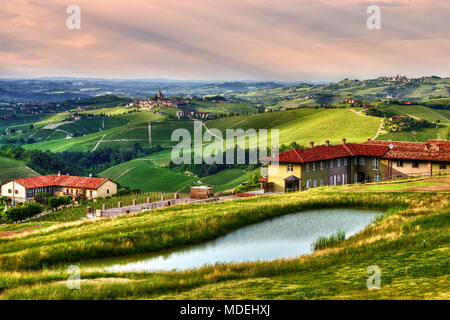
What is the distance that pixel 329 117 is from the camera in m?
145

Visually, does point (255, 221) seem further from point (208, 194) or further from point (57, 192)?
point (57, 192)

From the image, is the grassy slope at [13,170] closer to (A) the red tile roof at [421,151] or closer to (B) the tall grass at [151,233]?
(B) the tall grass at [151,233]

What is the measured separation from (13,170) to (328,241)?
114466 mm

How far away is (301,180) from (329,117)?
98.6m

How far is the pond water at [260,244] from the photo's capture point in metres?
20.8

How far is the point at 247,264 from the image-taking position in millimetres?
18344

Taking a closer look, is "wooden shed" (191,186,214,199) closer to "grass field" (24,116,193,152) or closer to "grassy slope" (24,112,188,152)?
"grass field" (24,116,193,152)

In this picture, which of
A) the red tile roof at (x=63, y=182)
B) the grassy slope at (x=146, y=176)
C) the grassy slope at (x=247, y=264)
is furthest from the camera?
the grassy slope at (x=146, y=176)

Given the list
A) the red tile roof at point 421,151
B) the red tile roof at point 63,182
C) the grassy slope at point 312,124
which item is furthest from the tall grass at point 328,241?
the grassy slope at point 312,124

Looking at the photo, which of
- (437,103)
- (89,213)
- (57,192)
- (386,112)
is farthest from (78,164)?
(437,103)

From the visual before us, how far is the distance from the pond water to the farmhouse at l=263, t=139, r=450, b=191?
20.0 meters

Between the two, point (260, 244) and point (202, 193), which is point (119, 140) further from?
point (260, 244)

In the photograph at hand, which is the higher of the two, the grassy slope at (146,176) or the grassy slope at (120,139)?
the grassy slope at (120,139)

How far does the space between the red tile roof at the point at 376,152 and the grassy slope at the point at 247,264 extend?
62.7 ft
